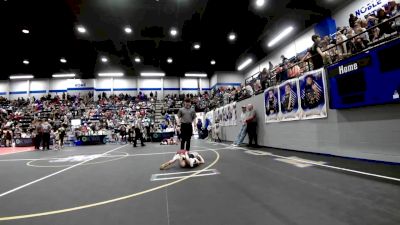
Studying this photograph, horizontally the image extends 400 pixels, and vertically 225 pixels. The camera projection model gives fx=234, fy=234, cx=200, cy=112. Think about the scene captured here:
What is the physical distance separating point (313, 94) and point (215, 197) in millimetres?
5927

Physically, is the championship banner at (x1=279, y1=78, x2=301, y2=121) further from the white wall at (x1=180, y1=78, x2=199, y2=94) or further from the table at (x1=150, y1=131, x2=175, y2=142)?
the white wall at (x1=180, y1=78, x2=199, y2=94)

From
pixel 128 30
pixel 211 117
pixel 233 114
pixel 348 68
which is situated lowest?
pixel 233 114

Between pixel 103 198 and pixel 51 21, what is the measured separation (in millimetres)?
16948

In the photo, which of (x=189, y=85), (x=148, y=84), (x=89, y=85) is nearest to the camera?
(x=89, y=85)

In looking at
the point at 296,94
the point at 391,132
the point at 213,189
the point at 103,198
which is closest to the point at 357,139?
the point at 391,132

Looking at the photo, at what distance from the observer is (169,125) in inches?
955

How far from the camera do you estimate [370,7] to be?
13.1 metres

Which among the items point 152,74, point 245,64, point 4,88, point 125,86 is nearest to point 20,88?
point 4,88

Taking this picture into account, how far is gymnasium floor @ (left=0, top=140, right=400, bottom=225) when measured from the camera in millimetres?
2615

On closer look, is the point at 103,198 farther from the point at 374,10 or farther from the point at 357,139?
the point at 374,10

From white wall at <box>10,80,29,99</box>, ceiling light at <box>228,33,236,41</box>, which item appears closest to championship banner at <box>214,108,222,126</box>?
ceiling light at <box>228,33,236,41</box>

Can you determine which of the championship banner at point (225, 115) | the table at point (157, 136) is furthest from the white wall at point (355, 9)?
the table at point (157, 136)

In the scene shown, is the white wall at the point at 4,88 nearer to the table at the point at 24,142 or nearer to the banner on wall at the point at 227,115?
the table at the point at 24,142

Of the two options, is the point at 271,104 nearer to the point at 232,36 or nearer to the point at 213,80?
the point at 232,36
